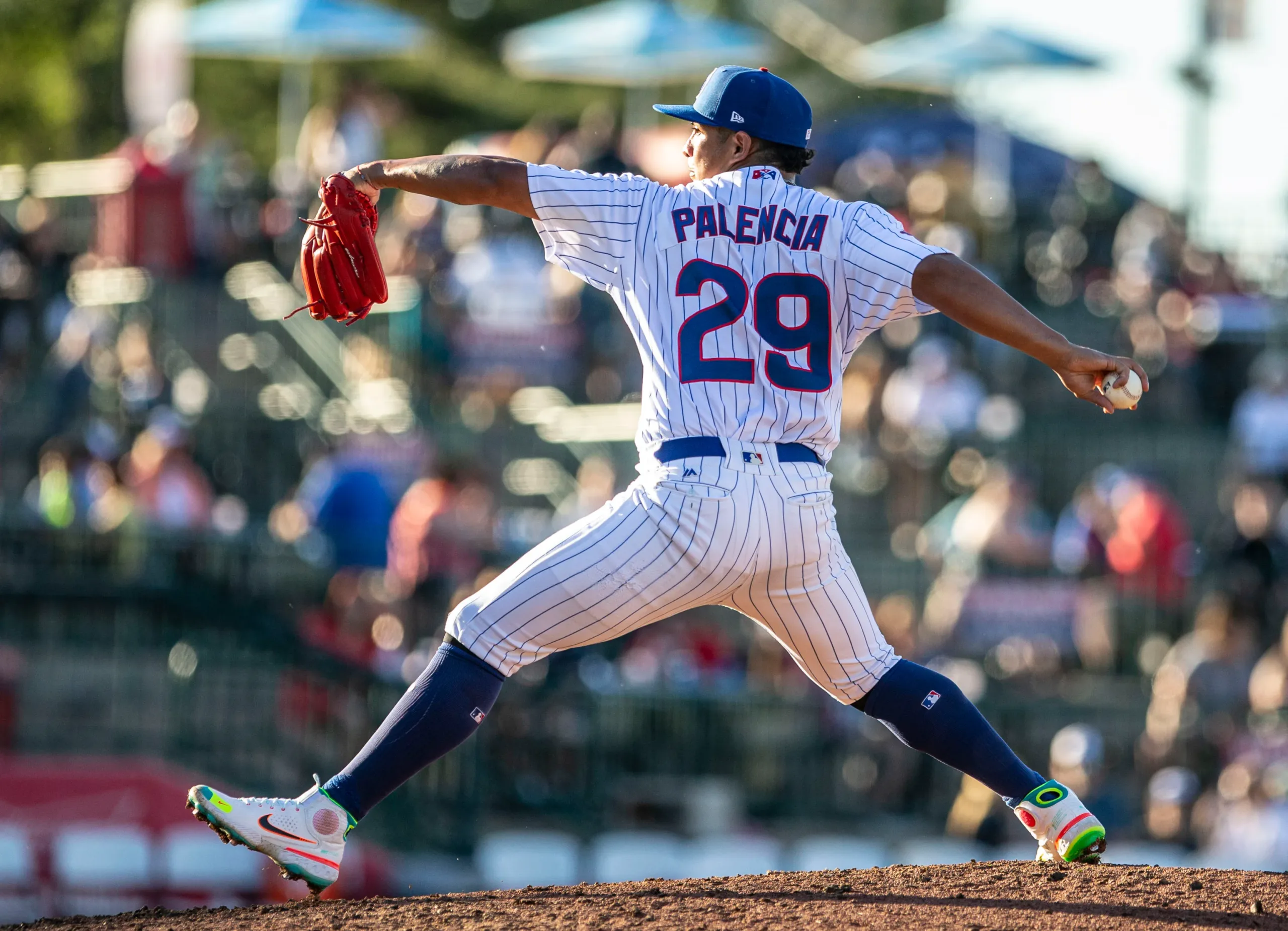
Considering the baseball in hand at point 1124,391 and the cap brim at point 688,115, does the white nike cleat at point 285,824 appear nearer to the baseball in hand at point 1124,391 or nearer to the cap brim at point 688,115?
the cap brim at point 688,115

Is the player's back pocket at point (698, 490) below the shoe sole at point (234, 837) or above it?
above

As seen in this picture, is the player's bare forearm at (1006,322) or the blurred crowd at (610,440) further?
the blurred crowd at (610,440)

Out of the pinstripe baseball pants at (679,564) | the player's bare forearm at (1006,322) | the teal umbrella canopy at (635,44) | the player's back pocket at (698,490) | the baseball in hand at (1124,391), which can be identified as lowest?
the pinstripe baseball pants at (679,564)

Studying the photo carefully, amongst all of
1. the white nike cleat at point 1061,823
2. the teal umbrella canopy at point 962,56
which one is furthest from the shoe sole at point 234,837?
the teal umbrella canopy at point 962,56

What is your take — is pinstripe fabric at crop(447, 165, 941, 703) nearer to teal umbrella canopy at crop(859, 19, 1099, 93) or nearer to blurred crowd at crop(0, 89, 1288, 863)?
Result: blurred crowd at crop(0, 89, 1288, 863)

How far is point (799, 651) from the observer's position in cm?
509

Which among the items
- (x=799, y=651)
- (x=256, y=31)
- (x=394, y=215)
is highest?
(x=256, y=31)

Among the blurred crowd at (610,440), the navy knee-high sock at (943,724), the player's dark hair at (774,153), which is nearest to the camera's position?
the player's dark hair at (774,153)

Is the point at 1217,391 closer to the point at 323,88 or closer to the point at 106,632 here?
the point at 106,632

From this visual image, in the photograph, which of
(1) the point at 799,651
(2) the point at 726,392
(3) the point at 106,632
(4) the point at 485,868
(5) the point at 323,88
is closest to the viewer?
(2) the point at 726,392

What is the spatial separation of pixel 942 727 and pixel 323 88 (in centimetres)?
2861

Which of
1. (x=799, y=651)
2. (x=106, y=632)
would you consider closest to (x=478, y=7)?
(x=106, y=632)

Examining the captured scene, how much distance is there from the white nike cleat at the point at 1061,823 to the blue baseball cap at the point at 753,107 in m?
1.93

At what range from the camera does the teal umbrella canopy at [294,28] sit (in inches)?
654
